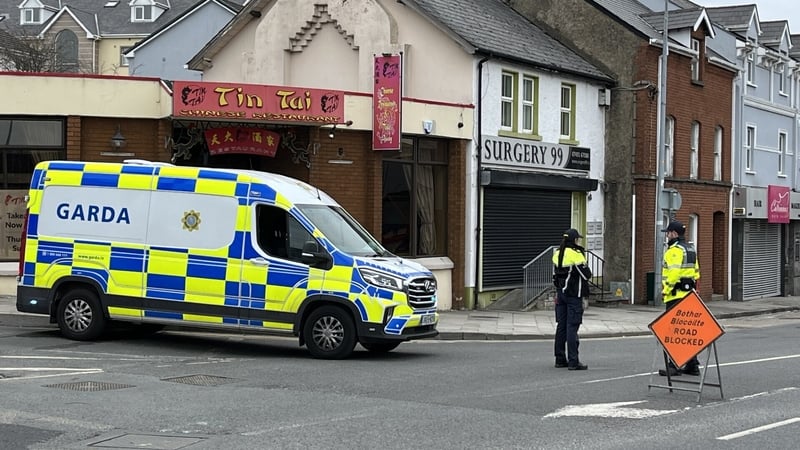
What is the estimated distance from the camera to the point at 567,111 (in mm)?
28562

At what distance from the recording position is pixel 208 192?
15.0 meters

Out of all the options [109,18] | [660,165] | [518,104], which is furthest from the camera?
[109,18]

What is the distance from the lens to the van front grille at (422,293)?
14.5 meters

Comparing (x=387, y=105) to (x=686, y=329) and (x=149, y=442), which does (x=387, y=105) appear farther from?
(x=149, y=442)

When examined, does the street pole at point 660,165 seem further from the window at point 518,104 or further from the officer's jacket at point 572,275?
the officer's jacket at point 572,275

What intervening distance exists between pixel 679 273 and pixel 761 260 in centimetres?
2808

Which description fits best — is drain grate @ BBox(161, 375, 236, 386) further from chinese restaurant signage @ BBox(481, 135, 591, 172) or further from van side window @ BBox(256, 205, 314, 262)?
chinese restaurant signage @ BBox(481, 135, 591, 172)

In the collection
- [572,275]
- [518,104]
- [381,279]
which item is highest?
[518,104]

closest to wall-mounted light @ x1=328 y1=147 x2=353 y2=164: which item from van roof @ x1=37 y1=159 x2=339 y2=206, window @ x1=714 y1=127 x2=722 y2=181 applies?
van roof @ x1=37 y1=159 x2=339 y2=206

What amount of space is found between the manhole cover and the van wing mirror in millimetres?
5900

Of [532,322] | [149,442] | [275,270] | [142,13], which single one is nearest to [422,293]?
[275,270]

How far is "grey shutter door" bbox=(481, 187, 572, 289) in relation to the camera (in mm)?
25328

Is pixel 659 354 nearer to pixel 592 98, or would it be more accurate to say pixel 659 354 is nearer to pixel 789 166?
pixel 592 98

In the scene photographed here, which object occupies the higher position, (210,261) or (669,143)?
(669,143)
